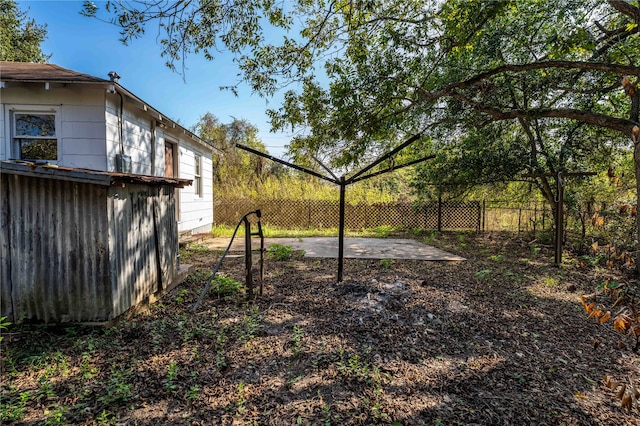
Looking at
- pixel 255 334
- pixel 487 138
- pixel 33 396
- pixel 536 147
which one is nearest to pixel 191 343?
pixel 255 334

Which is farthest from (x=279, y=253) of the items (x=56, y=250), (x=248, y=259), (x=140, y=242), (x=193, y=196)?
(x=56, y=250)

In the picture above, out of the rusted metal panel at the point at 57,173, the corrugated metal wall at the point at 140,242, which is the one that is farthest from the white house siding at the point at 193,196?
the rusted metal panel at the point at 57,173

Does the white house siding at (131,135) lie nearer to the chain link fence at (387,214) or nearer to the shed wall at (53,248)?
the shed wall at (53,248)

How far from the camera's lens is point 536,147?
8.48m

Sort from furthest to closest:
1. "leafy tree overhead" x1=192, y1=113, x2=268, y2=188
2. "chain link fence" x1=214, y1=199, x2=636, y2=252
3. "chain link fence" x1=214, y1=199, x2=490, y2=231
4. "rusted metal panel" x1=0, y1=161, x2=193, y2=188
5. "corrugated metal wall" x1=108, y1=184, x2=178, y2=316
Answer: "leafy tree overhead" x1=192, y1=113, x2=268, y2=188 < "chain link fence" x1=214, y1=199, x2=490, y2=231 < "chain link fence" x1=214, y1=199, x2=636, y2=252 < "corrugated metal wall" x1=108, y1=184, x2=178, y2=316 < "rusted metal panel" x1=0, y1=161, x2=193, y2=188

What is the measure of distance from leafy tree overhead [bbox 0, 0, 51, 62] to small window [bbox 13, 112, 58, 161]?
30.7 ft

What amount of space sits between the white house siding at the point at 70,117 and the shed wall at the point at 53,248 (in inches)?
88.7

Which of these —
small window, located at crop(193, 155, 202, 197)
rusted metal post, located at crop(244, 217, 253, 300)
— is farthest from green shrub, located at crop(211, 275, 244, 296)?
small window, located at crop(193, 155, 202, 197)

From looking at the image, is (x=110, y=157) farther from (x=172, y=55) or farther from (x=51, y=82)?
(x=172, y=55)

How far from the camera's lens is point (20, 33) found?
1257 cm

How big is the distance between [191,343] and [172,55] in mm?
3513

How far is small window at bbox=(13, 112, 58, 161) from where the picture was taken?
5.07 metres

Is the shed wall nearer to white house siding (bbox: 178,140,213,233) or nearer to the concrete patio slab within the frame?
the concrete patio slab

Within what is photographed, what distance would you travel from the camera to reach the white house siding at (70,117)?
4.96 meters
